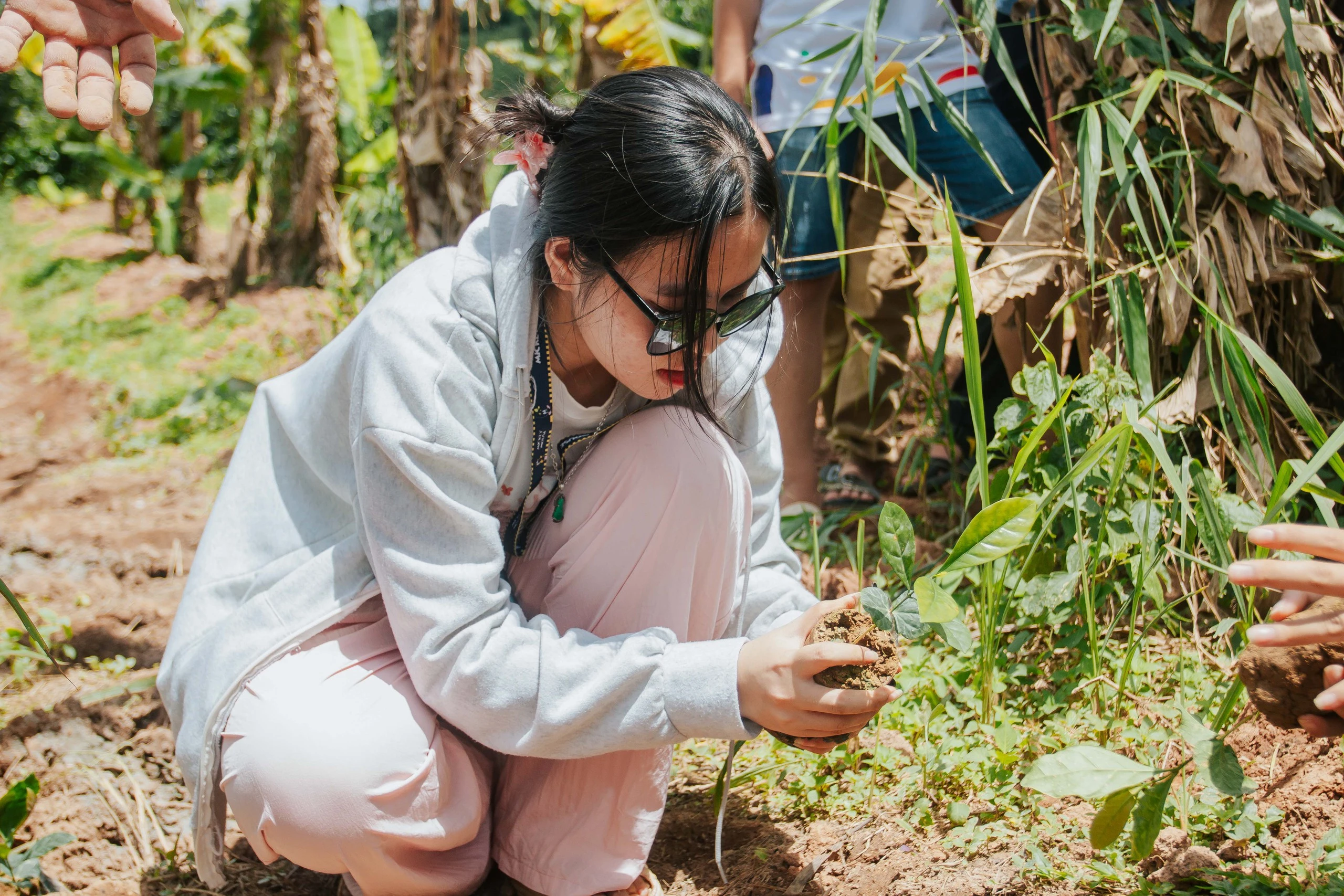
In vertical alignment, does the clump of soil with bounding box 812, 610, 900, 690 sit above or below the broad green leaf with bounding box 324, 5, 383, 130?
below

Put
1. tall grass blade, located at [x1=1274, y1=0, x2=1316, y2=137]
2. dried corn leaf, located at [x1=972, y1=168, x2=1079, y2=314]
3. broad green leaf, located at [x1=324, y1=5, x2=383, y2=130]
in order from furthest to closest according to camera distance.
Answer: broad green leaf, located at [x1=324, y1=5, x2=383, y2=130] < dried corn leaf, located at [x1=972, y1=168, x2=1079, y2=314] < tall grass blade, located at [x1=1274, y1=0, x2=1316, y2=137]

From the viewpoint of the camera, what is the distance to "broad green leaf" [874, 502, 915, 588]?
123cm

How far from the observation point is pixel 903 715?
65.6 inches

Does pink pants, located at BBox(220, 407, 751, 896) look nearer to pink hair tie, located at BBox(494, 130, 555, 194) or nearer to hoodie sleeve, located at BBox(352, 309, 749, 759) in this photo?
hoodie sleeve, located at BBox(352, 309, 749, 759)

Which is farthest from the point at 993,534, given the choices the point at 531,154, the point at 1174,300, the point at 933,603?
the point at 1174,300

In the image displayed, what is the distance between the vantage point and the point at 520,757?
1399mm

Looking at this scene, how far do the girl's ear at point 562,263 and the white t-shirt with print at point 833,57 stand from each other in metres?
0.97

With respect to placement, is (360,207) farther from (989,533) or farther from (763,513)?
(989,533)

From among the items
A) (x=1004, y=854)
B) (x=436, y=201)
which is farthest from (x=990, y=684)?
(x=436, y=201)

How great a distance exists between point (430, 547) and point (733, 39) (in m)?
1.40

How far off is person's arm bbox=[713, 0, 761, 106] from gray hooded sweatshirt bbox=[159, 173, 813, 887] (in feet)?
3.05

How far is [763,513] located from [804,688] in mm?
419

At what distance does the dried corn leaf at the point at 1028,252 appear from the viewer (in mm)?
1772

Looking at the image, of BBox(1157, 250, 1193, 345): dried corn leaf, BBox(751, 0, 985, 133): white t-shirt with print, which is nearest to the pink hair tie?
BBox(751, 0, 985, 133): white t-shirt with print
